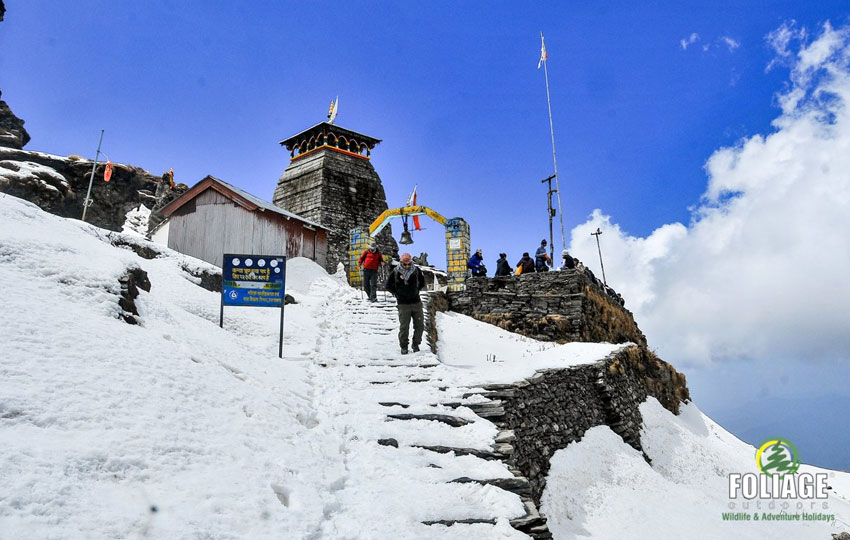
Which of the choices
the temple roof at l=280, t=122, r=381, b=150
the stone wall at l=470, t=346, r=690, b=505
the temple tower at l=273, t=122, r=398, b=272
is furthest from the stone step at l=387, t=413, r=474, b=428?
the temple roof at l=280, t=122, r=381, b=150

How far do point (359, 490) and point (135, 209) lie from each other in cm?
4569

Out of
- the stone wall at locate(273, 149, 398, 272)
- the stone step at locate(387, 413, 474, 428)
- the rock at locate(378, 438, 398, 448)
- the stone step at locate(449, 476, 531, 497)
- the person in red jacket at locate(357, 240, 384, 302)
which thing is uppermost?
the stone wall at locate(273, 149, 398, 272)

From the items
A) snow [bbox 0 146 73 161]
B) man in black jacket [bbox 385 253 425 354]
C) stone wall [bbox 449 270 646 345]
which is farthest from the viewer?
snow [bbox 0 146 73 161]

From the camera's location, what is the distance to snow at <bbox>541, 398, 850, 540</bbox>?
7.12m

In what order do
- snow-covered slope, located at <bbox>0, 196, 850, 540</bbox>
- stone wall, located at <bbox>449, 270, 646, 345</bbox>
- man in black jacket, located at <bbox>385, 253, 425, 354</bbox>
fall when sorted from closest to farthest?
1. snow-covered slope, located at <bbox>0, 196, 850, 540</bbox>
2. man in black jacket, located at <bbox>385, 253, 425, 354</bbox>
3. stone wall, located at <bbox>449, 270, 646, 345</bbox>

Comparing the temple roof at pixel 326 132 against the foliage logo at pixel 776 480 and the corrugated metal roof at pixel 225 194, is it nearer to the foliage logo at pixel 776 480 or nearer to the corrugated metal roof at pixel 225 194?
the corrugated metal roof at pixel 225 194

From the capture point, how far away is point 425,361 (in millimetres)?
8953

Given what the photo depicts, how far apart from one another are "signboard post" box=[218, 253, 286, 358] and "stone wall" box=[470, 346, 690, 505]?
15.0 ft

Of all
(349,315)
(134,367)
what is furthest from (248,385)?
(349,315)

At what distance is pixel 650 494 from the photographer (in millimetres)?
8398

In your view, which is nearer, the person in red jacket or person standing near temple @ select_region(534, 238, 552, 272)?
the person in red jacket

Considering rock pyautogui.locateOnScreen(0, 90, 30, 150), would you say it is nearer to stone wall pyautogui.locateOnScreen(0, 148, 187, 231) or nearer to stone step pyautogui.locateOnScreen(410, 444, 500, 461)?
stone wall pyautogui.locateOnScreen(0, 148, 187, 231)

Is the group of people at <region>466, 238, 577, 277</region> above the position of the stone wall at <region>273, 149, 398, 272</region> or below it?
below

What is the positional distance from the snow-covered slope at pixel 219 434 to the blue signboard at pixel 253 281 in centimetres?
91
